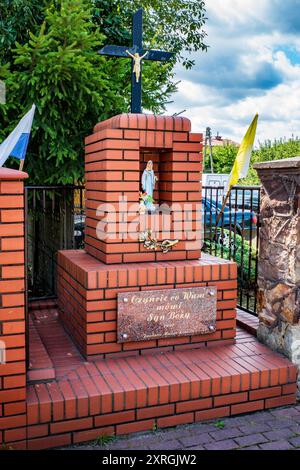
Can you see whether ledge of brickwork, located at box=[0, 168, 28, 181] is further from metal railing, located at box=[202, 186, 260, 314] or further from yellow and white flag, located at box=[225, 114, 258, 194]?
yellow and white flag, located at box=[225, 114, 258, 194]

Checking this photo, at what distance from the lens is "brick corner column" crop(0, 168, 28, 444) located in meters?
2.70

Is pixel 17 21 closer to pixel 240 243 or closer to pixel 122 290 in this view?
pixel 122 290

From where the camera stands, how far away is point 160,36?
987cm

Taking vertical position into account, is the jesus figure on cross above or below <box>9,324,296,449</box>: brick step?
above

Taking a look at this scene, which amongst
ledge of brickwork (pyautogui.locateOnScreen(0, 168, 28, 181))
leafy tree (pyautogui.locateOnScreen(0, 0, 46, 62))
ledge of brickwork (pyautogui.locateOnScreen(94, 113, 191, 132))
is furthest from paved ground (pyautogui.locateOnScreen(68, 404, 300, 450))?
leafy tree (pyautogui.locateOnScreen(0, 0, 46, 62))

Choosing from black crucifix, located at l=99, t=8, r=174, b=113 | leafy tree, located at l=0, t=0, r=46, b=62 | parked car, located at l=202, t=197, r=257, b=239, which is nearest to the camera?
black crucifix, located at l=99, t=8, r=174, b=113

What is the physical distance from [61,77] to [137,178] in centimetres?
212

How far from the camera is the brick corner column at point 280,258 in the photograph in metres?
3.55

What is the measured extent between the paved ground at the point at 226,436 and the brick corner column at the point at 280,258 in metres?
0.59

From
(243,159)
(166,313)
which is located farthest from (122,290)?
(243,159)

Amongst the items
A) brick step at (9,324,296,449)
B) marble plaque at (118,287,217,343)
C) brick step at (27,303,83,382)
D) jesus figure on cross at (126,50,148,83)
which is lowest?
brick step at (9,324,296,449)

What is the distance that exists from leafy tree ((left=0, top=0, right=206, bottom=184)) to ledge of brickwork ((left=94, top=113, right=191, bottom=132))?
5.19 ft

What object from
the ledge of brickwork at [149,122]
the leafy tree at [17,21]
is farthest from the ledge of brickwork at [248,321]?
the leafy tree at [17,21]
